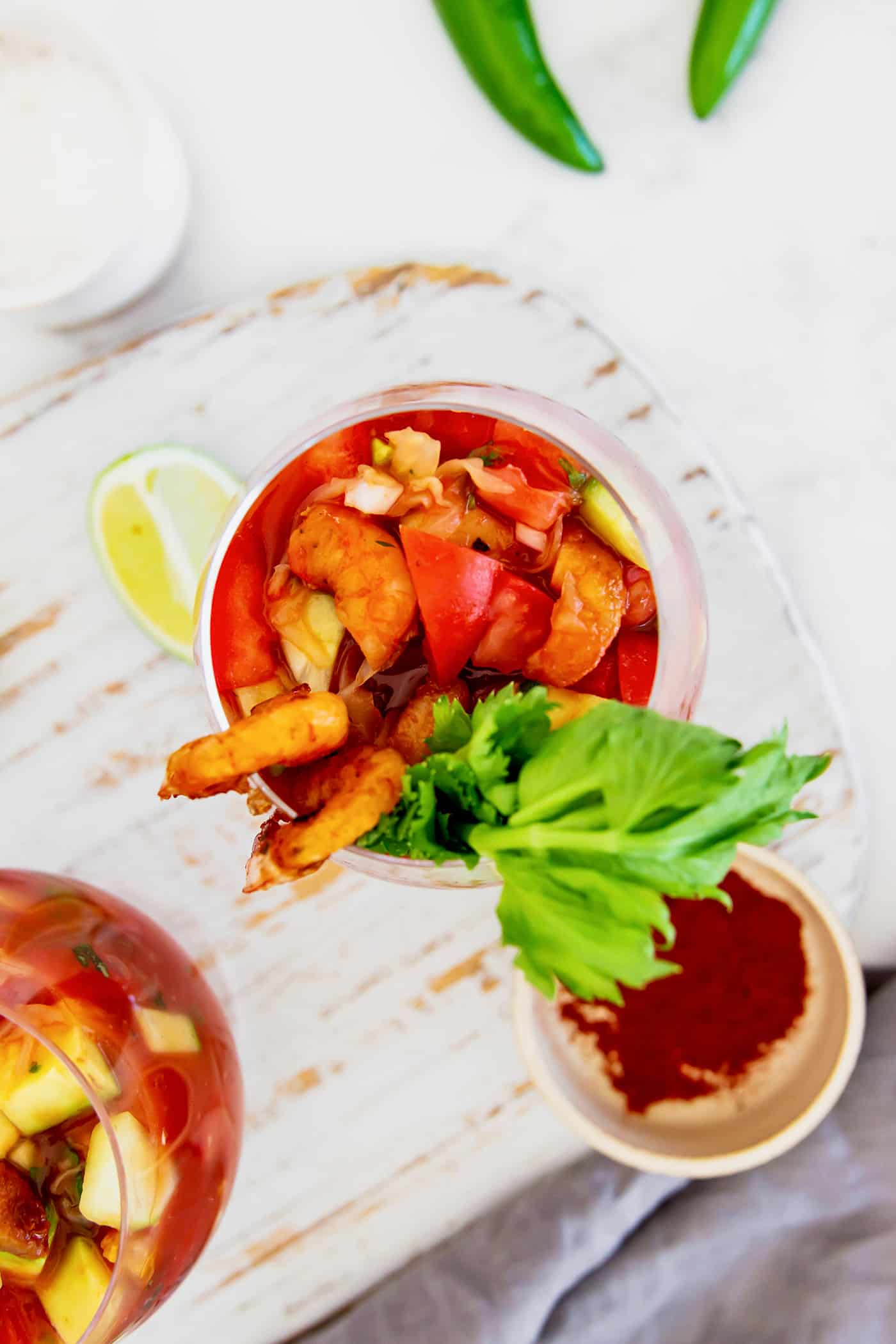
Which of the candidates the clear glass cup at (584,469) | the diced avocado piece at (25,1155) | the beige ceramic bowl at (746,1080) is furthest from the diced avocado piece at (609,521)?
the diced avocado piece at (25,1155)

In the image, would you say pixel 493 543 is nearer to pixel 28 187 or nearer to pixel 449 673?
pixel 449 673

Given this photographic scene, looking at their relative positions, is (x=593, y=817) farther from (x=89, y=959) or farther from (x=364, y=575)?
(x=89, y=959)

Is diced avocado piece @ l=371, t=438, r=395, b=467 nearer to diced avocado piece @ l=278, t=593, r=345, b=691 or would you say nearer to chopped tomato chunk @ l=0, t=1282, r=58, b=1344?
diced avocado piece @ l=278, t=593, r=345, b=691

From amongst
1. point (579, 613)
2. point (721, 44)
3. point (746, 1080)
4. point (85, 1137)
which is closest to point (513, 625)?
point (579, 613)

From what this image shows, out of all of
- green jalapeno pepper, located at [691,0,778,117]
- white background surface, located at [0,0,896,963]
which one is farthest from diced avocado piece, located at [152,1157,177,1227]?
green jalapeno pepper, located at [691,0,778,117]

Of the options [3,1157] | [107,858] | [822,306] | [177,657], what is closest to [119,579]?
[177,657]
